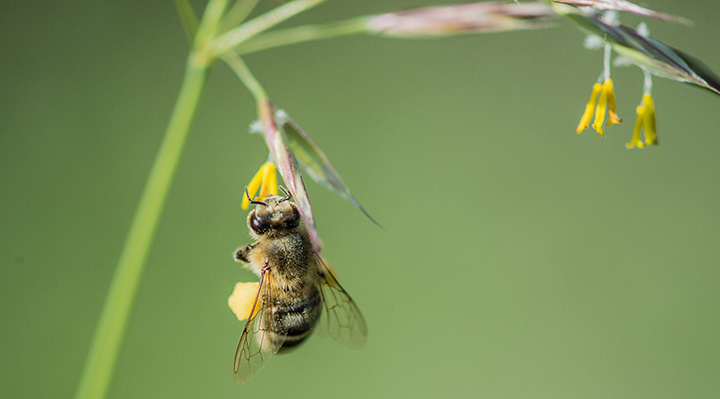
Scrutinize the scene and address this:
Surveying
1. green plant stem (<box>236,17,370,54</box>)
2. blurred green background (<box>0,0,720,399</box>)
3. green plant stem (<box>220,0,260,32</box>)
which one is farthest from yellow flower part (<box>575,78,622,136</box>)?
blurred green background (<box>0,0,720,399</box>)

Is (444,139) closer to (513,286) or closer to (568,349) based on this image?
(513,286)

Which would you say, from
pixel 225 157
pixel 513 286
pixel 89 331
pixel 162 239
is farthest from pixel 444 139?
pixel 89 331

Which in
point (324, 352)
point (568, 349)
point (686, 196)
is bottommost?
point (324, 352)

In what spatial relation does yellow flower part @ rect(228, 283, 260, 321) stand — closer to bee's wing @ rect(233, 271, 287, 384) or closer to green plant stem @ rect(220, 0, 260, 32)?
bee's wing @ rect(233, 271, 287, 384)

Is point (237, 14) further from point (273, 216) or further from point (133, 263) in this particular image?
point (133, 263)

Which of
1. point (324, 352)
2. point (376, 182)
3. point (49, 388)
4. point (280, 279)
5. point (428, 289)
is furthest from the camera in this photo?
point (376, 182)

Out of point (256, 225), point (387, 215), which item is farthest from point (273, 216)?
point (387, 215)
